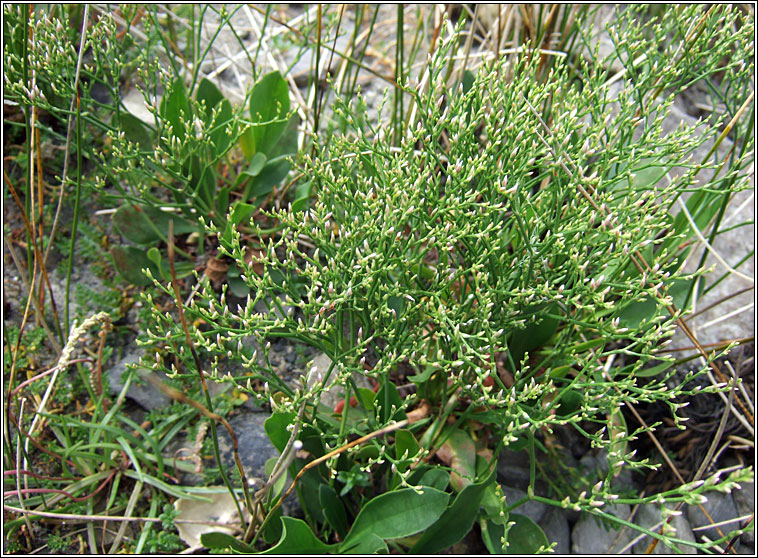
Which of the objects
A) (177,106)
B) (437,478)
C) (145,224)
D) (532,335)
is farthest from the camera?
(145,224)

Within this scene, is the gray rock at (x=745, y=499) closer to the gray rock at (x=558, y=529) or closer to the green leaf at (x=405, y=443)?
the gray rock at (x=558, y=529)

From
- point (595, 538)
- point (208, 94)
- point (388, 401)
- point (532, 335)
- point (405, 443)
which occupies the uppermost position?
point (208, 94)

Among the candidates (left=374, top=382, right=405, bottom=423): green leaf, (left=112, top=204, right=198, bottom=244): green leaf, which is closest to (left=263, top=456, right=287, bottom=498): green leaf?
(left=374, top=382, right=405, bottom=423): green leaf

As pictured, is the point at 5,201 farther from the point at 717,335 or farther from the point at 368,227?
the point at 717,335

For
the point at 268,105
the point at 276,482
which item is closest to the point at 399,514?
the point at 276,482

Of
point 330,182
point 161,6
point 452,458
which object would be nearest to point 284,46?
point 161,6

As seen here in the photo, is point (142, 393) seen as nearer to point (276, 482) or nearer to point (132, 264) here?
point (132, 264)

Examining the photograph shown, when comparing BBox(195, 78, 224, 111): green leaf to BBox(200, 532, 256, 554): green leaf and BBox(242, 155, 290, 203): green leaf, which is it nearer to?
BBox(242, 155, 290, 203): green leaf
